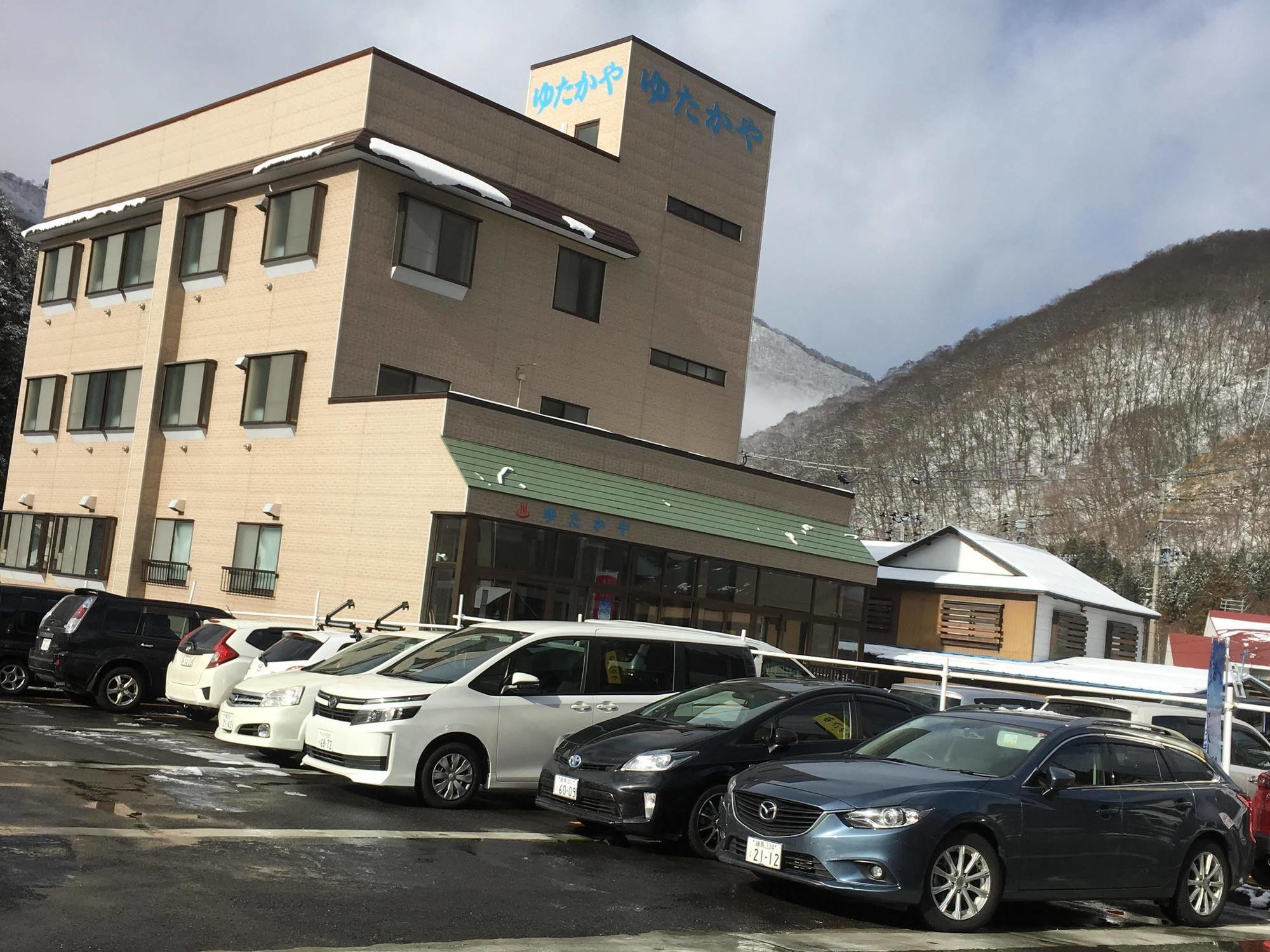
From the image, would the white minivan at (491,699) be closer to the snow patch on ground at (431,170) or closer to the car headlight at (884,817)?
the car headlight at (884,817)

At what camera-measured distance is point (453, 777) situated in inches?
500

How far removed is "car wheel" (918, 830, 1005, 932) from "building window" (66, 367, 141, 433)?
1090 inches

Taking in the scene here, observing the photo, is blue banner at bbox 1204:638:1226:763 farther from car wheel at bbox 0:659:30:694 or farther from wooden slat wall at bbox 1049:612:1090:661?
wooden slat wall at bbox 1049:612:1090:661

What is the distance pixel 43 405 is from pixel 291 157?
45.6 feet

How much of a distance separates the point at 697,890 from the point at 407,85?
22438 mm

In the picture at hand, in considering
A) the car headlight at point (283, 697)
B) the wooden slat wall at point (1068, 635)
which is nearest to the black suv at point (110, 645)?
the car headlight at point (283, 697)

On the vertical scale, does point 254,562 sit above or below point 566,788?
above

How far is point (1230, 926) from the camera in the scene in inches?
423

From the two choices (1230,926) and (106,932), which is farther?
(1230,926)

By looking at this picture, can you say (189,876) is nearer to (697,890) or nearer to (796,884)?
(697,890)

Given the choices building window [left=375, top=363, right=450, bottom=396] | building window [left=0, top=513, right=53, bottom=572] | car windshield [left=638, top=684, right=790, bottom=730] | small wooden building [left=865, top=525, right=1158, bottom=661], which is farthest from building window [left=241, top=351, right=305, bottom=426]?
small wooden building [left=865, top=525, right=1158, bottom=661]

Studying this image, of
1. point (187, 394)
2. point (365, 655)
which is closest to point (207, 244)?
point (187, 394)

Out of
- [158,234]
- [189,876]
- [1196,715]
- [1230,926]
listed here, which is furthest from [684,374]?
[189,876]

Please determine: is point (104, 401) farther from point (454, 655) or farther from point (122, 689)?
point (454, 655)
